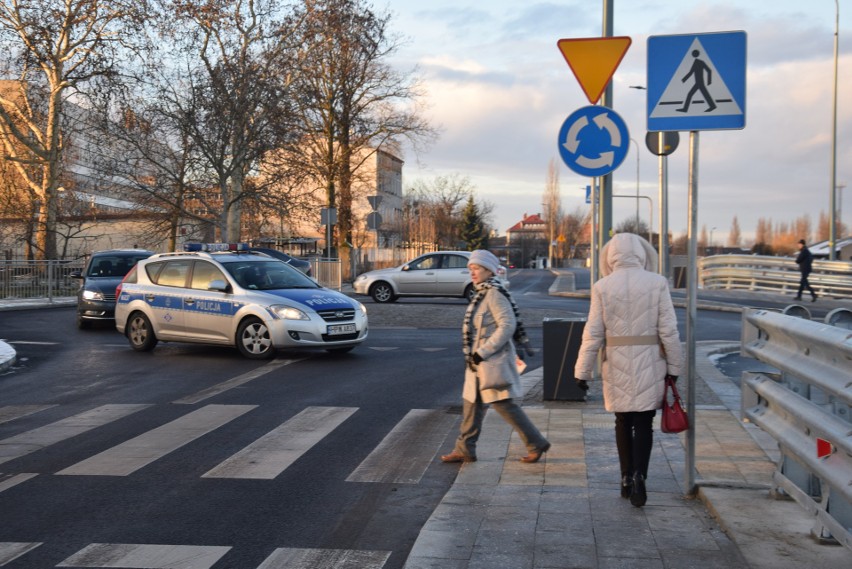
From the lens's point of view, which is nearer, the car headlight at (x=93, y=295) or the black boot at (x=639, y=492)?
the black boot at (x=639, y=492)

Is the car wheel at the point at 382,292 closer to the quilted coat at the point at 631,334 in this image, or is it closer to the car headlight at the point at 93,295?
the car headlight at the point at 93,295

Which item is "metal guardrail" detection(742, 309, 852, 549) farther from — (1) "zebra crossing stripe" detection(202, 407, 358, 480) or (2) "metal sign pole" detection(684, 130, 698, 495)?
(1) "zebra crossing stripe" detection(202, 407, 358, 480)

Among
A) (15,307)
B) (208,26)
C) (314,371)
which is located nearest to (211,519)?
(314,371)

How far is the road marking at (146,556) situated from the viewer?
4891 mm

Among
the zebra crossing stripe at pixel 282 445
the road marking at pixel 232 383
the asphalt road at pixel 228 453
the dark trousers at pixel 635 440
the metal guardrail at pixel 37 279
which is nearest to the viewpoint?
the asphalt road at pixel 228 453

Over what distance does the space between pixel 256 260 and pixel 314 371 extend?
3.24m

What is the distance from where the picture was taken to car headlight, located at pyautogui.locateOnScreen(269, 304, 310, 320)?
45.3 ft

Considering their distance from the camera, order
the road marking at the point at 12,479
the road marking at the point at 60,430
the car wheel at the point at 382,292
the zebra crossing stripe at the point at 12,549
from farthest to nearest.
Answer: the car wheel at the point at 382,292 → the road marking at the point at 60,430 → the road marking at the point at 12,479 → the zebra crossing stripe at the point at 12,549

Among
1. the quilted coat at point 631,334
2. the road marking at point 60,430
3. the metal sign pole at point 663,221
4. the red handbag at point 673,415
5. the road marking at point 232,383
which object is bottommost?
the road marking at point 60,430

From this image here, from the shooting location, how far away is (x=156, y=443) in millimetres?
8117

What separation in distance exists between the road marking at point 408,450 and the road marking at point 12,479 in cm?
238

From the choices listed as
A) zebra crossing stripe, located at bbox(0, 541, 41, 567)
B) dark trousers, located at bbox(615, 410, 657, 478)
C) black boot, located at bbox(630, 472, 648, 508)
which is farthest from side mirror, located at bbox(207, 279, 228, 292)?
black boot, located at bbox(630, 472, 648, 508)

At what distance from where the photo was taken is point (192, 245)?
16.2 meters

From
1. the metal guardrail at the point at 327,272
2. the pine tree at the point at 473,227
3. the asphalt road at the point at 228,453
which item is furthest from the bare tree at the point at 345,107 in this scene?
the pine tree at the point at 473,227
